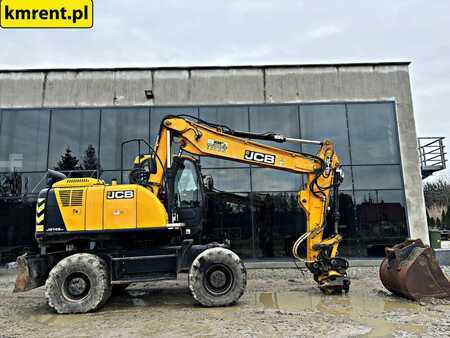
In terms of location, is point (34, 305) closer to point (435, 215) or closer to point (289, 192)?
point (289, 192)

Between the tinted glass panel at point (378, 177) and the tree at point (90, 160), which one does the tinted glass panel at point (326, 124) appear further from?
the tree at point (90, 160)

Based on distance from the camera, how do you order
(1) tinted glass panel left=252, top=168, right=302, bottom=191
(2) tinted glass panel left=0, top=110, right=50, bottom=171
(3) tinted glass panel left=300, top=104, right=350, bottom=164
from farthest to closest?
(3) tinted glass panel left=300, top=104, right=350, bottom=164
(2) tinted glass panel left=0, top=110, right=50, bottom=171
(1) tinted glass panel left=252, top=168, right=302, bottom=191

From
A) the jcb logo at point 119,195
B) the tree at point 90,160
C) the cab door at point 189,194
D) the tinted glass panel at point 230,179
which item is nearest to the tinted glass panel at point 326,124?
the tinted glass panel at point 230,179

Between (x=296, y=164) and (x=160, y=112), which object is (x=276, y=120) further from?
(x=296, y=164)

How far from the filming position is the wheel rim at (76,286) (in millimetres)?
7238

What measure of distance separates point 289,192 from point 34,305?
9.12 meters

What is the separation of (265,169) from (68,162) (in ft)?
25.0

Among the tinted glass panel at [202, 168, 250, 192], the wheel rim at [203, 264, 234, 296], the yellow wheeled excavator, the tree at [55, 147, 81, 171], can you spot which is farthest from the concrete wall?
the wheel rim at [203, 264, 234, 296]

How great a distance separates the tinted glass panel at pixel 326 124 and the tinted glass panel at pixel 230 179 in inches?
113

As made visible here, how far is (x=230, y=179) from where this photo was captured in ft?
46.2

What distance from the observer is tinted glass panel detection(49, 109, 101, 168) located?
1417cm

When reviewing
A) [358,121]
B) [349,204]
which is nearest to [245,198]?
[349,204]

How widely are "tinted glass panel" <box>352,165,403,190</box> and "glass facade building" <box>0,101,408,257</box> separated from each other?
0.04 metres

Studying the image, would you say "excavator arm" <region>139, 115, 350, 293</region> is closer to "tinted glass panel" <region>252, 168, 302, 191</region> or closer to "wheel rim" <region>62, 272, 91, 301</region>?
"wheel rim" <region>62, 272, 91, 301</region>
